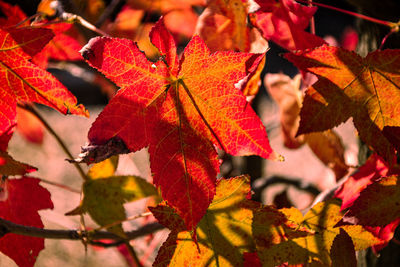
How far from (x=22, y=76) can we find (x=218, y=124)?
26cm

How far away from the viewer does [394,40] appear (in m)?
0.73

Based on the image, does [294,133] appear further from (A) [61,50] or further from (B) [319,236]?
(A) [61,50]

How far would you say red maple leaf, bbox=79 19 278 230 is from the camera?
0.49 meters

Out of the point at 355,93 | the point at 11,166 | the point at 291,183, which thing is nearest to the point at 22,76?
the point at 11,166

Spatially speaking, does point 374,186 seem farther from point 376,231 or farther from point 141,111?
point 141,111

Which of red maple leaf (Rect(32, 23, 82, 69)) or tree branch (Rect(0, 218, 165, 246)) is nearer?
tree branch (Rect(0, 218, 165, 246))

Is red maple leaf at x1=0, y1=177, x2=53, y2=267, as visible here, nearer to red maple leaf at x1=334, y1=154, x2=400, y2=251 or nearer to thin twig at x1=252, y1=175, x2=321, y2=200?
red maple leaf at x1=334, y1=154, x2=400, y2=251

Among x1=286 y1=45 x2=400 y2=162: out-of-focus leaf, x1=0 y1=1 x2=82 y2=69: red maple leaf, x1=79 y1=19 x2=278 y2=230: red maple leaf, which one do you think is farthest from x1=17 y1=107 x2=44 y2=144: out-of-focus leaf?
x1=286 y1=45 x2=400 y2=162: out-of-focus leaf

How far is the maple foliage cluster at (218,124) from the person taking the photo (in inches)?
19.5

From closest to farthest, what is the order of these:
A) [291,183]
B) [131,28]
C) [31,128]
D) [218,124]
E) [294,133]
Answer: [218,124] → [294,133] → [131,28] → [291,183] → [31,128]

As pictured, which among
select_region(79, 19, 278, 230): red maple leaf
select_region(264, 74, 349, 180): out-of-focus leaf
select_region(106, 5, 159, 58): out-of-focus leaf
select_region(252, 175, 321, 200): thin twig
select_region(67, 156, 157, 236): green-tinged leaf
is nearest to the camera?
select_region(79, 19, 278, 230): red maple leaf

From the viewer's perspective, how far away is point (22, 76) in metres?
0.54

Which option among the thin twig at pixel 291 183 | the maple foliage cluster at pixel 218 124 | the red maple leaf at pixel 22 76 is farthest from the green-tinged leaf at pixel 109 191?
the thin twig at pixel 291 183

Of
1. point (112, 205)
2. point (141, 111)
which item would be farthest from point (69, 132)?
point (141, 111)
